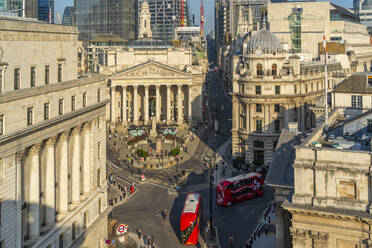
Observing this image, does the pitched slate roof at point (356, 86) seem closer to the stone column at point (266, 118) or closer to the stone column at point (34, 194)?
the stone column at point (266, 118)

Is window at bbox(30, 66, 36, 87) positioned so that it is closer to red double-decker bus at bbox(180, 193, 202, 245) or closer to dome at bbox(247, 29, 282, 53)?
red double-decker bus at bbox(180, 193, 202, 245)

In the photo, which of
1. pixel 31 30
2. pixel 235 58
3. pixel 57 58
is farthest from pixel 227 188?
pixel 235 58

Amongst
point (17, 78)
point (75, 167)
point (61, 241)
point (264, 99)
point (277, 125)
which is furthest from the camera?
point (277, 125)

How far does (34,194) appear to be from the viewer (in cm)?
4184

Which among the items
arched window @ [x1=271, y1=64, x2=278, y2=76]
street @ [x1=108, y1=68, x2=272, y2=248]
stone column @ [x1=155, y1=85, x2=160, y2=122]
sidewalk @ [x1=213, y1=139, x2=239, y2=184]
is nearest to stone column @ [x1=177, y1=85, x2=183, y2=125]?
stone column @ [x1=155, y1=85, x2=160, y2=122]

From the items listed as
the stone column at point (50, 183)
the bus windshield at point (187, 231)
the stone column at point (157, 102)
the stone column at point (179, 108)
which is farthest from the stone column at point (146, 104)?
the stone column at point (50, 183)

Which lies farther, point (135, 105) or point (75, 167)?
point (135, 105)

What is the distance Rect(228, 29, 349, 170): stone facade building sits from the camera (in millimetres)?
88750

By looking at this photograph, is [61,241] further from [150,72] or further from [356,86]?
[150,72]

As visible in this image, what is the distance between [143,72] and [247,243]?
83.9 meters

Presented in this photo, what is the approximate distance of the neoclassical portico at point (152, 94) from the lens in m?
134

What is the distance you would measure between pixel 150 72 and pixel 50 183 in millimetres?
91845

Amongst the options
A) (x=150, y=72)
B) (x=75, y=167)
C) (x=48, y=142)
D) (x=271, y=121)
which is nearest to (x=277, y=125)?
(x=271, y=121)

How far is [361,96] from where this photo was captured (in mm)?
62250
